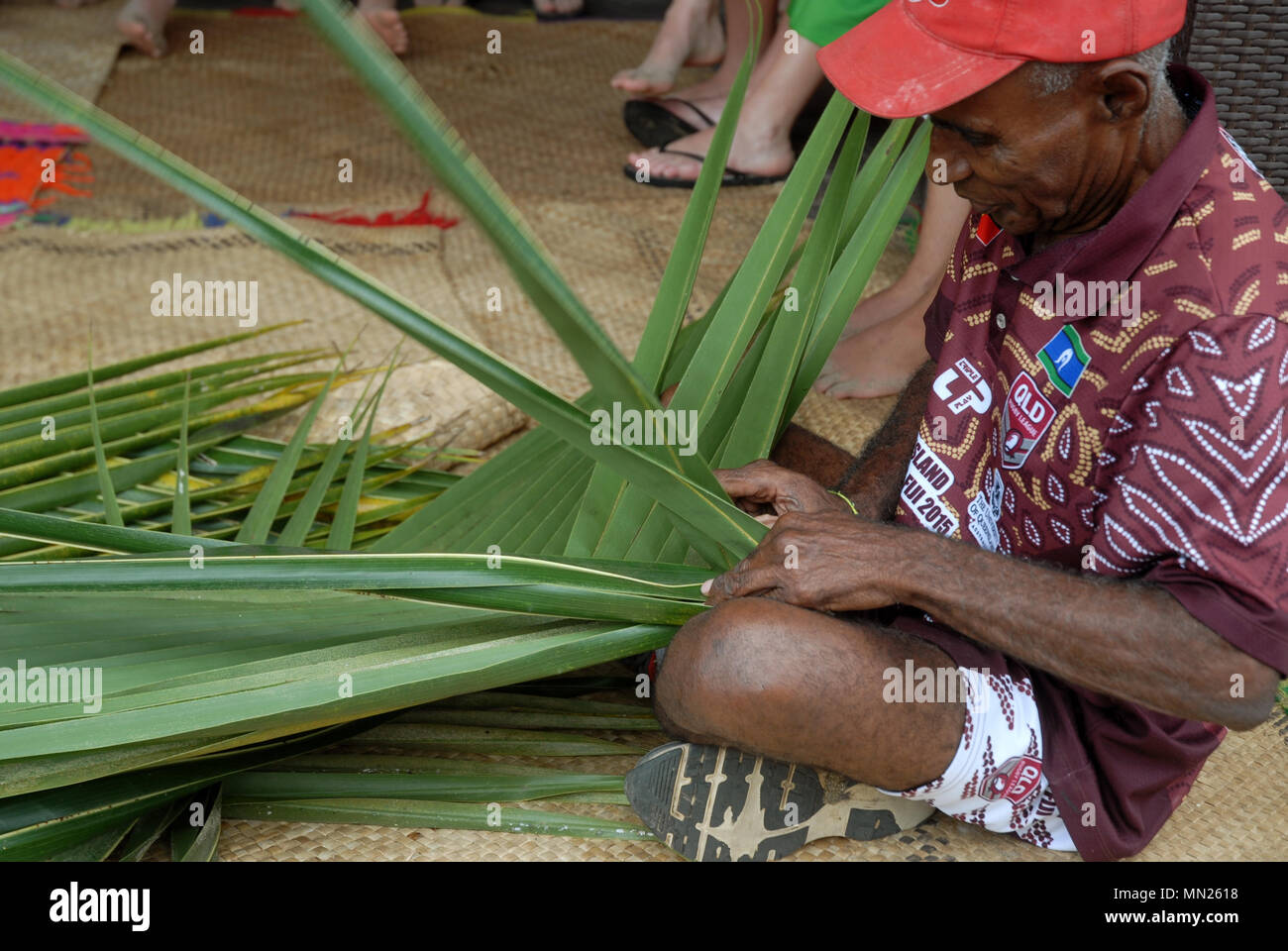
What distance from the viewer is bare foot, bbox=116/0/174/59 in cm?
316

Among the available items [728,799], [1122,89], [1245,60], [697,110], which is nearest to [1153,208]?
[1122,89]

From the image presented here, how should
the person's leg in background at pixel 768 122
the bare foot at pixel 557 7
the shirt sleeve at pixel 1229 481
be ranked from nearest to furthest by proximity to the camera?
the shirt sleeve at pixel 1229 481 < the person's leg in background at pixel 768 122 < the bare foot at pixel 557 7

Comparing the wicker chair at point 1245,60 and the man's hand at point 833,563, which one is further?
the wicker chair at point 1245,60

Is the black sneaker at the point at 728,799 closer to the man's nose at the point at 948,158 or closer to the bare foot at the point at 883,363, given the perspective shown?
the man's nose at the point at 948,158

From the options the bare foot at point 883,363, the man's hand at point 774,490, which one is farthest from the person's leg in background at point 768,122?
the man's hand at point 774,490

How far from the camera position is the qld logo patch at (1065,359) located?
1.05 meters

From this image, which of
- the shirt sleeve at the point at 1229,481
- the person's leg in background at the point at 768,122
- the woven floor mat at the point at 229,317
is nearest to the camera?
the shirt sleeve at the point at 1229,481

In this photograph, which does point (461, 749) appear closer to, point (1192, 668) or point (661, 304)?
point (661, 304)

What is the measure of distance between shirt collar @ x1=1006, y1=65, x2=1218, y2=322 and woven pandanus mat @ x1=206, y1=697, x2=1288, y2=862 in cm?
56

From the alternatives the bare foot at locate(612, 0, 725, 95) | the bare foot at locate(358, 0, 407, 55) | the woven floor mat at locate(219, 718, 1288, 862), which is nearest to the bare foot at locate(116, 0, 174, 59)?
the bare foot at locate(358, 0, 407, 55)

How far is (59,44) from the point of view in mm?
3230

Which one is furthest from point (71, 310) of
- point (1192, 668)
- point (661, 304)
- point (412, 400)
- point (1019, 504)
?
point (1192, 668)

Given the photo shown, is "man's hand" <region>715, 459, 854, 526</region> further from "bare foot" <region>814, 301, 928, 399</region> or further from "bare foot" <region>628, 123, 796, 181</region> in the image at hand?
"bare foot" <region>628, 123, 796, 181</region>
